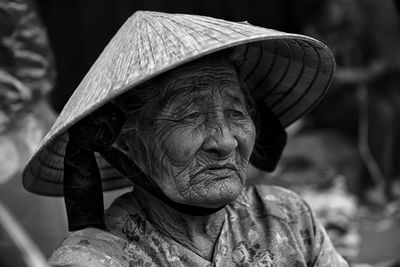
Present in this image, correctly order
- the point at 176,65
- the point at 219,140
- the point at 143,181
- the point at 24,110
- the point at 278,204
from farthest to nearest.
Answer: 1. the point at 24,110
2. the point at 278,204
3. the point at 143,181
4. the point at 219,140
5. the point at 176,65

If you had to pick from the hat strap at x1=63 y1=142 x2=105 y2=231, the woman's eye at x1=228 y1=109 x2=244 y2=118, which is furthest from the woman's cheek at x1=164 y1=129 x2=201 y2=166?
the hat strap at x1=63 y1=142 x2=105 y2=231

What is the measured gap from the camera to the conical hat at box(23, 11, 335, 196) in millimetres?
2035

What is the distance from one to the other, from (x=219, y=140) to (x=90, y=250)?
0.45 metres

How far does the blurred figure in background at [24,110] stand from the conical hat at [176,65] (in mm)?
889

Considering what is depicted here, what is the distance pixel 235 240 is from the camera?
2.43 m

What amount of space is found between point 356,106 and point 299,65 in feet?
14.6

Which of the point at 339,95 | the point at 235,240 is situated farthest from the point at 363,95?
the point at 235,240

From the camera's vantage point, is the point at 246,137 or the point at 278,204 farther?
the point at 278,204

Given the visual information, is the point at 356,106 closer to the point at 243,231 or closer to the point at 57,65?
the point at 57,65

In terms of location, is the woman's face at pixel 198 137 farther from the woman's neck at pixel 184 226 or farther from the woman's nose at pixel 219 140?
the woman's neck at pixel 184 226

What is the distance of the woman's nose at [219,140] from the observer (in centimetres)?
221

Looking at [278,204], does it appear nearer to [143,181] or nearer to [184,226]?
[184,226]

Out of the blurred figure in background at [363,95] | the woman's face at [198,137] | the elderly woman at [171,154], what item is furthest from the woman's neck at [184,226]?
the blurred figure in background at [363,95]

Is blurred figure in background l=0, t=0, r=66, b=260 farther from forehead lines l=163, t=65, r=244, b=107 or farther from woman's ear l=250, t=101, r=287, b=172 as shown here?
forehead lines l=163, t=65, r=244, b=107
